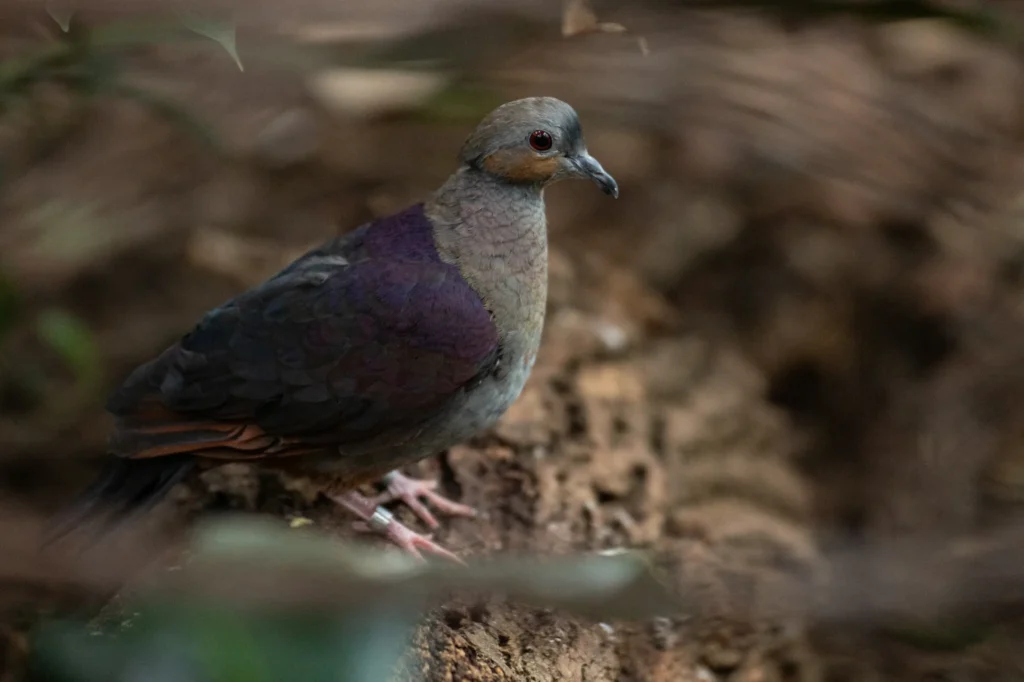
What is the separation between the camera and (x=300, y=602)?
2.63ft

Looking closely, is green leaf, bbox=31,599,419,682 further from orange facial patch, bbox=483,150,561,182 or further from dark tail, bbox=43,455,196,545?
orange facial patch, bbox=483,150,561,182

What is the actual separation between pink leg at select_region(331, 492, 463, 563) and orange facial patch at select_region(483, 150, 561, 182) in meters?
1.03

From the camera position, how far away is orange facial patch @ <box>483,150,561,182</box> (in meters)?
2.89

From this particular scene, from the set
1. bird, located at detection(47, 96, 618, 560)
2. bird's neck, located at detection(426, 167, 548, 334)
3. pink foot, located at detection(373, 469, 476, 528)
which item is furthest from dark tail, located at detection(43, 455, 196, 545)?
bird's neck, located at detection(426, 167, 548, 334)

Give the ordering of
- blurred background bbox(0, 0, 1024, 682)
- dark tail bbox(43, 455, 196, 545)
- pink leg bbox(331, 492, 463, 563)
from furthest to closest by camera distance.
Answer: pink leg bbox(331, 492, 463, 563) < dark tail bbox(43, 455, 196, 545) < blurred background bbox(0, 0, 1024, 682)

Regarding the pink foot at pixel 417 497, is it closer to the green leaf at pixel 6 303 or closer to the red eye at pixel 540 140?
the red eye at pixel 540 140

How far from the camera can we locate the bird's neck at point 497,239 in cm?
287

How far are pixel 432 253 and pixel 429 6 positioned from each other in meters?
1.50

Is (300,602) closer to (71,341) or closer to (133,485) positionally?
(133,485)

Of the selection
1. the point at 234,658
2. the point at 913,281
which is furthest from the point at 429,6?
the point at 913,281

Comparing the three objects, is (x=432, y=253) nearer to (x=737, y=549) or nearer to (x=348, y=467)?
(x=348, y=467)

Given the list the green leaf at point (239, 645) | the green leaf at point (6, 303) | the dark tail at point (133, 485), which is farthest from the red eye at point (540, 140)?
the green leaf at point (239, 645)

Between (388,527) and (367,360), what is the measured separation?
0.50m

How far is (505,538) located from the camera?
3.00m
